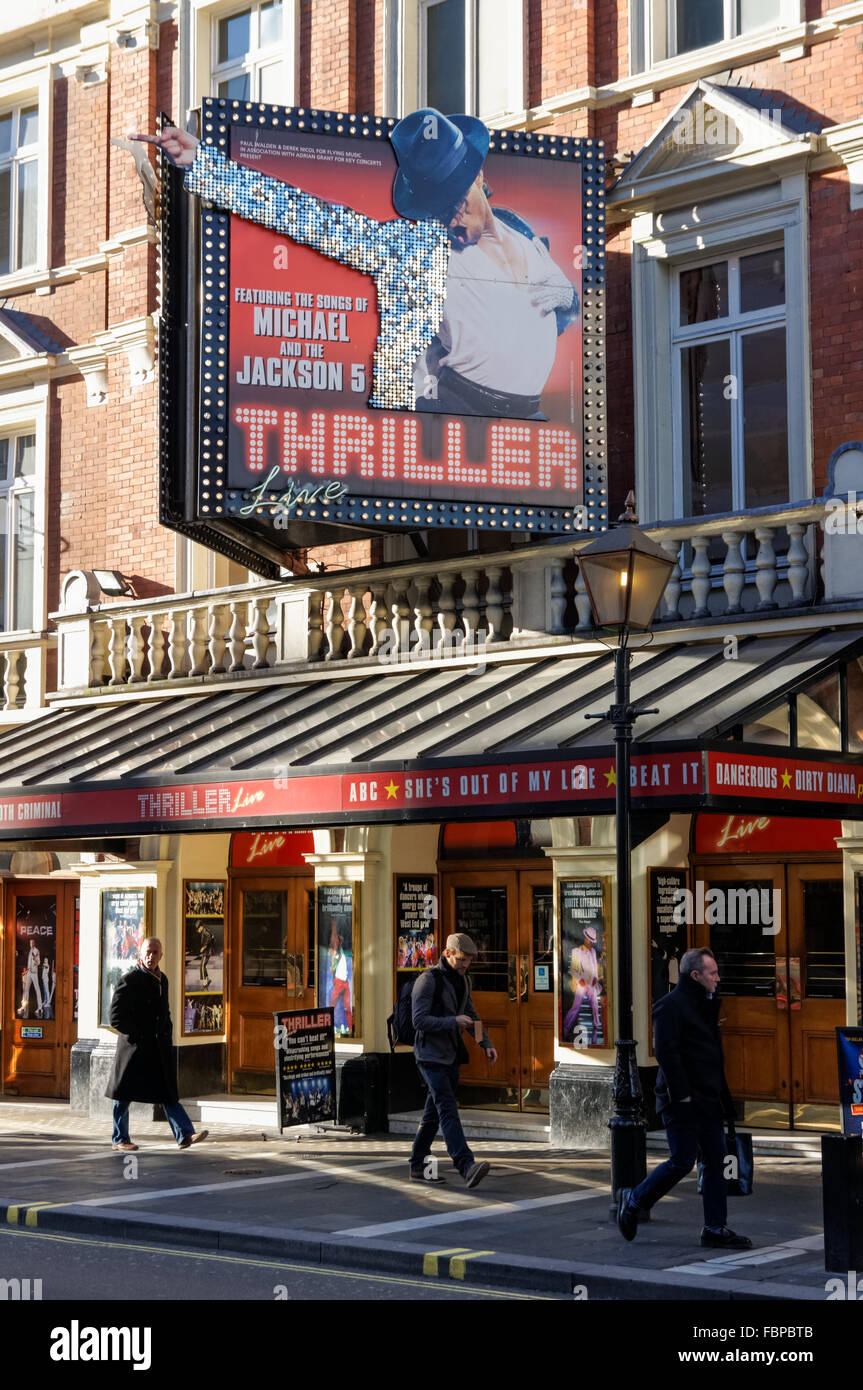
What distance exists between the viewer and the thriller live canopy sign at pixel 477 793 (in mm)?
11438

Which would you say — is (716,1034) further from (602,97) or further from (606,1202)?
(602,97)

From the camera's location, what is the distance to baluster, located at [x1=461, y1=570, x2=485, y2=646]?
15570 millimetres

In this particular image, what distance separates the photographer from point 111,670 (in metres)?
19.0

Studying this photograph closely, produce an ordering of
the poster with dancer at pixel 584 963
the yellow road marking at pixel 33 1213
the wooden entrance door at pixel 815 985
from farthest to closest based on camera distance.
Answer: the poster with dancer at pixel 584 963 → the wooden entrance door at pixel 815 985 → the yellow road marking at pixel 33 1213

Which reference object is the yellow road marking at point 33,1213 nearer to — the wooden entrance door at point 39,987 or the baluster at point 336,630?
the baluster at point 336,630

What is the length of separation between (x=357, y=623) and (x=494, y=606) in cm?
162

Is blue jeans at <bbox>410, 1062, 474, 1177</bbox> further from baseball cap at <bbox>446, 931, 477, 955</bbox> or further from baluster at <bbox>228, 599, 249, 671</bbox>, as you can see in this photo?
baluster at <bbox>228, 599, 249, 671</bbox>

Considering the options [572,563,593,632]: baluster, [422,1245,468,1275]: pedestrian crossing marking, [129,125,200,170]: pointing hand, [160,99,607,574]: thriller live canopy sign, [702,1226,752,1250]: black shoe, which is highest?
[129,125,200,170]: pointing hand

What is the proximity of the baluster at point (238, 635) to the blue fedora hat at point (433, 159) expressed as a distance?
4366 millimetres

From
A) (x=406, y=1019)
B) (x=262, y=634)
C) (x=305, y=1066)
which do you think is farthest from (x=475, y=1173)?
(x=262, y=634)

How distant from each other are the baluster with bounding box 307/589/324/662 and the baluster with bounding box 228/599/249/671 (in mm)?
942

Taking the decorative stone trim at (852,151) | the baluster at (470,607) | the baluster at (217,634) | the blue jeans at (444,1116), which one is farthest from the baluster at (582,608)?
the baluster at (217,634)

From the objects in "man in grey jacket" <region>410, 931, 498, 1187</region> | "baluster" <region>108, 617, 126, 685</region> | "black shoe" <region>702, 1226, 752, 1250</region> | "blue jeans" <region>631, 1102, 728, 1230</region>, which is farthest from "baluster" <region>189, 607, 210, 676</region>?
"black shoe" <region>702, 1226, 752, 1250</region>

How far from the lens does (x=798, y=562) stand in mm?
13531
